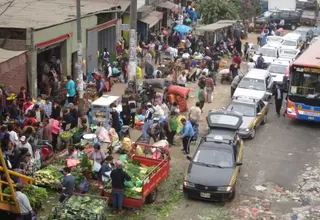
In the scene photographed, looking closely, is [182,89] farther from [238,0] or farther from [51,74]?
[238,0]

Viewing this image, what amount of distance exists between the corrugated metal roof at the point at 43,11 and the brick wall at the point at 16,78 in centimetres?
162

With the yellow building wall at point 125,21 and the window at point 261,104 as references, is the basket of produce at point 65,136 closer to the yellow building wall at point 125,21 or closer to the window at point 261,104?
the window at point 261,104

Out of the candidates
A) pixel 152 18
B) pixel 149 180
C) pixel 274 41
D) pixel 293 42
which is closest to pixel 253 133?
pixel 149 180

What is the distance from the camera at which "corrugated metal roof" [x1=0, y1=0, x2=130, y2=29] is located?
22.1 meters

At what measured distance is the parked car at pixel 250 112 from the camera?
21.1 metres

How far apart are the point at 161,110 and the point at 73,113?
3393mm

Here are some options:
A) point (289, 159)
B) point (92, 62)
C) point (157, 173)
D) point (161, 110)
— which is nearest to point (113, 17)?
point (92, 62)

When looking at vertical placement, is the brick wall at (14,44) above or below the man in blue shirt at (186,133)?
above

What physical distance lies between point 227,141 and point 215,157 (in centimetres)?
82

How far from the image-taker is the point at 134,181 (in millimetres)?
14453

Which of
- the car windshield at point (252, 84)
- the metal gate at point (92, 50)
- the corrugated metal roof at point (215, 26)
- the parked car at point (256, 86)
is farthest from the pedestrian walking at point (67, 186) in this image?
the corrugated metal roof at point (215, 26)

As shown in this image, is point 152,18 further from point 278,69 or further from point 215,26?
point 278,69

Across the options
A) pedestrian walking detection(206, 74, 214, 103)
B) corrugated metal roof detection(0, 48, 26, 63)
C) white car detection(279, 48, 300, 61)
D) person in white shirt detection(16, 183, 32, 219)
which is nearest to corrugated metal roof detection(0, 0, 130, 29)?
corrugated metal roof detection(0, 48, 26, 63)

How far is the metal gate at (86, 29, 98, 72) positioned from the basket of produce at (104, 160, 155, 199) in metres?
12.9
